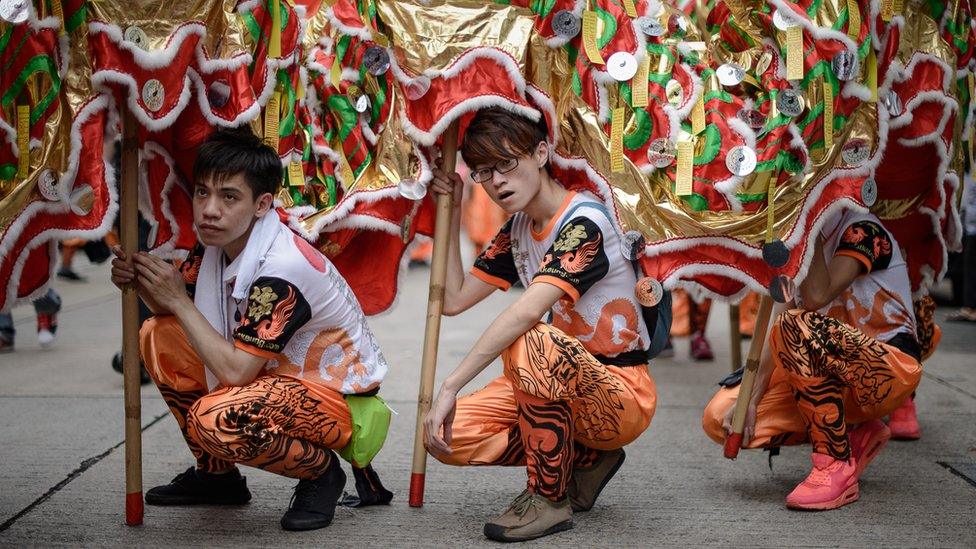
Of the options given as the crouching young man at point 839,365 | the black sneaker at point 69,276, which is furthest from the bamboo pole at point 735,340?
the black sneaker at point 69,276

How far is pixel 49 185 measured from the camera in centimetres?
280

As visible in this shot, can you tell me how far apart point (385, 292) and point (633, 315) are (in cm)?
90

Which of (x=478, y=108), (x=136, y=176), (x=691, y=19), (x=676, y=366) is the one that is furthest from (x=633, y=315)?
(x=676, y=366)

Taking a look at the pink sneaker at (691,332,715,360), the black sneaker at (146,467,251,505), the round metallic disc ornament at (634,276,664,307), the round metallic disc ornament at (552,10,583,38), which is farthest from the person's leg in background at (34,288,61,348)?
the round metallic disc ornament at (634,276,664,307)

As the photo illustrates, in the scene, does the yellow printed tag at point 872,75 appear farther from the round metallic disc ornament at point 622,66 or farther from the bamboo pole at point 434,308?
the bamboo pole at point 434,308

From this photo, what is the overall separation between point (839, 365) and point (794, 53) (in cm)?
98

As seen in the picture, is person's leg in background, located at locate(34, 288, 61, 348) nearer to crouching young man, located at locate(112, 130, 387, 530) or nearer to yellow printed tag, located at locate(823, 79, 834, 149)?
crouching young man, located at locate(112, 130, 387, 530)

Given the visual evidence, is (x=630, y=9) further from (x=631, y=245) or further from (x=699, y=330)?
(x=699, y=330)

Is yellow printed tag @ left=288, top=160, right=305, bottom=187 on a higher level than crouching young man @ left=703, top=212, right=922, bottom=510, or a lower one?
higher

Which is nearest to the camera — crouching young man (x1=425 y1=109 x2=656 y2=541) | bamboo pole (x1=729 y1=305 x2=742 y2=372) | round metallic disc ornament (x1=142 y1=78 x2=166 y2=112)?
round metallic disc ornament (x1=142 y1=78 x2=166 y2=112)

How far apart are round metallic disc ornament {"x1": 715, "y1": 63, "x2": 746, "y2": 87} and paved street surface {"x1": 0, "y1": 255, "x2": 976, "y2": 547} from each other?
4.41ft

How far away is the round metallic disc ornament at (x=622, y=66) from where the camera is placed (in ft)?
10.3

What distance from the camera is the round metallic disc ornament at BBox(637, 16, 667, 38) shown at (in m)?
3.21

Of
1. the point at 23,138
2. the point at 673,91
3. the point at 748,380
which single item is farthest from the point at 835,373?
the point at 23,138
